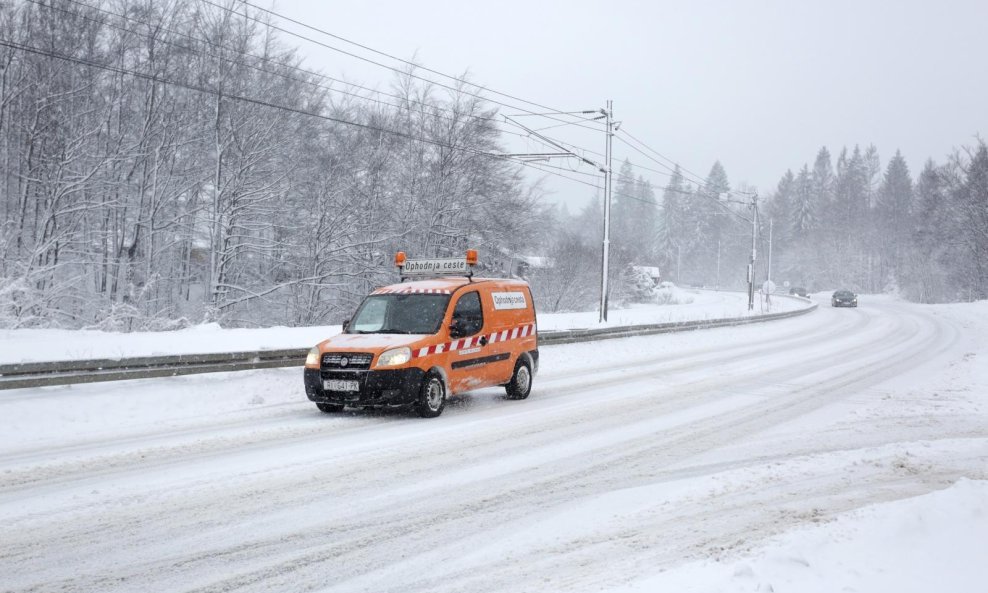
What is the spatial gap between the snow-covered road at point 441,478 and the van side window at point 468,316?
4.18ft

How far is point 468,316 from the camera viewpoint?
11.1m

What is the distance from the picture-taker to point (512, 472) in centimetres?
706

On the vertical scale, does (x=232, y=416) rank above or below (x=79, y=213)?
below

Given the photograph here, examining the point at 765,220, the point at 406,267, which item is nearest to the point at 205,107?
the point at 406,267

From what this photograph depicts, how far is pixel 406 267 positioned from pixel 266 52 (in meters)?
18.6

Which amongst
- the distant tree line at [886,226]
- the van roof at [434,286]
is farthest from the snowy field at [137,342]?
the distant tree line at [886,226]

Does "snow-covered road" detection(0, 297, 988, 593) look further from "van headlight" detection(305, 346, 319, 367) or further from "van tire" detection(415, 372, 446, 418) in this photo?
"van headlight" detection(305, 346, 319, 367)

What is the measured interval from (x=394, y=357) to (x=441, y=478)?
3.22 m

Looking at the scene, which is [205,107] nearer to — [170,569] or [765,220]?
[170,569]

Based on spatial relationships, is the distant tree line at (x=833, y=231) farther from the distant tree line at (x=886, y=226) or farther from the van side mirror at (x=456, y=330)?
the van side mirror at (x=456, y=330)

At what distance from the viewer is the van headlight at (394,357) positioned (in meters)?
9.72

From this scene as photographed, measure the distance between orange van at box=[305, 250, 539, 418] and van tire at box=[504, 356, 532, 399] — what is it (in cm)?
2

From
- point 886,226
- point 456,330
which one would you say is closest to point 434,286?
point 456,330

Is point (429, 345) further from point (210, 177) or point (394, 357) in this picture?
point (210, 177)
